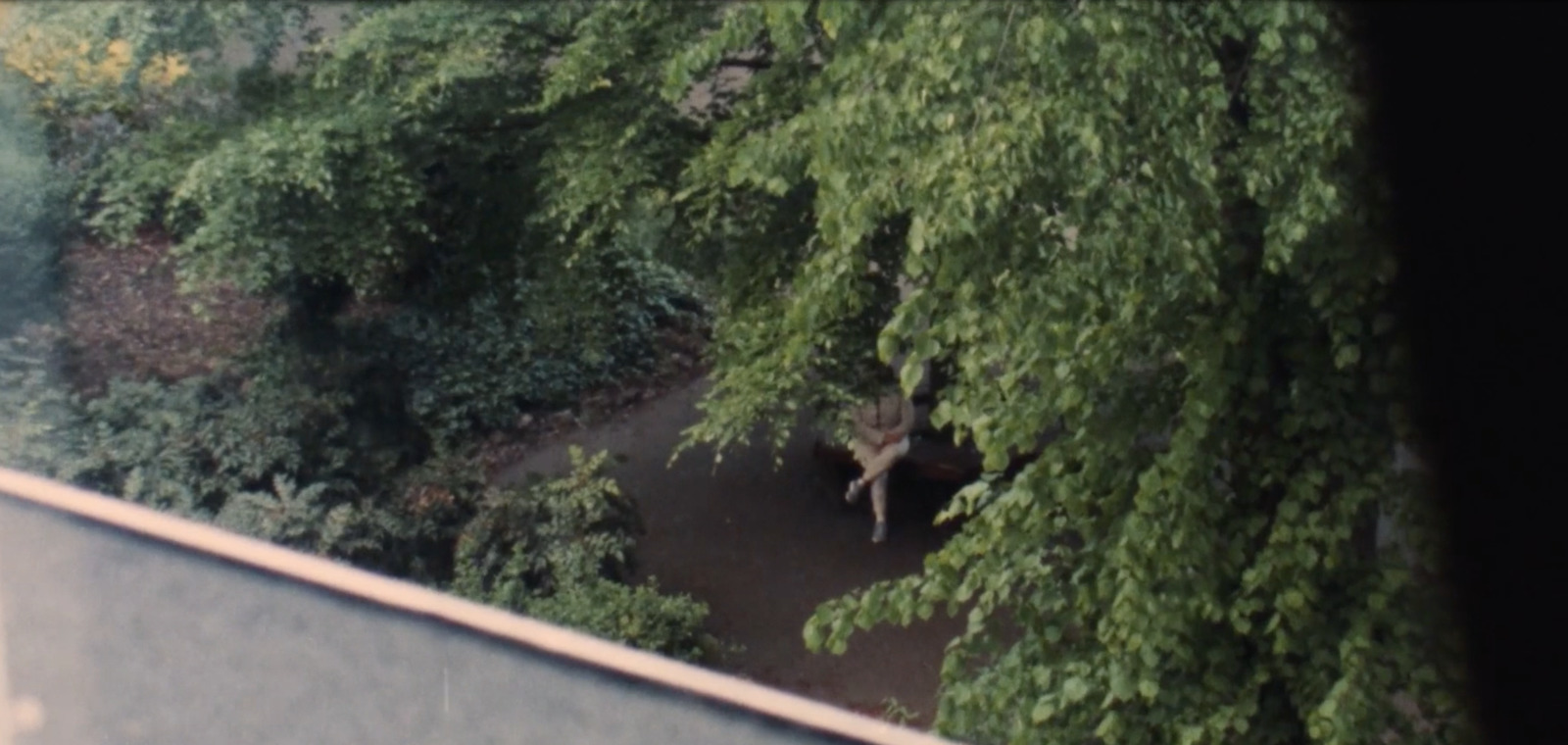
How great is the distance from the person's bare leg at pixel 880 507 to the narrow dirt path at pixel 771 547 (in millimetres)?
59

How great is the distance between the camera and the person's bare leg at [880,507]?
7918 mm

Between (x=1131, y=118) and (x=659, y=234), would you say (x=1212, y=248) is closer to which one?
(x=1131, y=118)

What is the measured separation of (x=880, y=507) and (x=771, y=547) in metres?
0.63

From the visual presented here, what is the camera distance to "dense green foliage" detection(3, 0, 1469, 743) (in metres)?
3.57

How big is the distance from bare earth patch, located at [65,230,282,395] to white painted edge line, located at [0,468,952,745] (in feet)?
17.3

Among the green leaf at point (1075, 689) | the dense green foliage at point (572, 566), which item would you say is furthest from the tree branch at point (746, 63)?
the green leaf at point (1075, 689)

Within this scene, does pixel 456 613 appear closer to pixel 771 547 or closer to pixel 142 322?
pixel 771 547

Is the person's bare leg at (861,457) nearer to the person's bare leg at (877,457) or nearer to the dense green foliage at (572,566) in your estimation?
the person's bare leg at (877,457)

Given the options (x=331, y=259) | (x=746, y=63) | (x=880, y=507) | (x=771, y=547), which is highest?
(x=746, y=63)

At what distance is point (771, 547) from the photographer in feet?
26.7

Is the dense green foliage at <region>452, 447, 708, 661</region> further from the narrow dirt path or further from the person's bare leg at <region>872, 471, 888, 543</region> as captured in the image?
the person's bare leg at <region>872, 471, 888, 543</region>

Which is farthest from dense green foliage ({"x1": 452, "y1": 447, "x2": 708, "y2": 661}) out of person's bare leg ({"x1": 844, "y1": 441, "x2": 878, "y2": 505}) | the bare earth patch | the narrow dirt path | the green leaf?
the green leaf

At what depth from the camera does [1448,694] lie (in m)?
4.09

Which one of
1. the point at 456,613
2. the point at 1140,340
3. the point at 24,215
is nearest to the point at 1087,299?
the point at 1140,340
